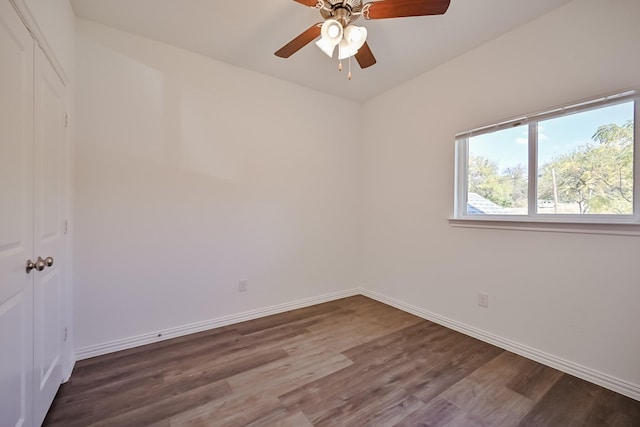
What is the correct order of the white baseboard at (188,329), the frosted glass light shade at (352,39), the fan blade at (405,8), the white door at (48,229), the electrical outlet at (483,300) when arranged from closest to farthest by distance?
the white door at (48,229) → the fan blade at (405,8) → the frosted glass light shade at (352,39) → the white baseboard at (188,329) → the electrical outlet at (483,300)

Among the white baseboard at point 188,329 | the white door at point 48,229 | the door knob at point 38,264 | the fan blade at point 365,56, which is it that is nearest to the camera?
the door knob at point 38,264

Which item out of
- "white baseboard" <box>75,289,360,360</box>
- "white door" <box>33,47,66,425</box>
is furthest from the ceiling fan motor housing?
"white baseboard" <box>75,289,360,360</box>

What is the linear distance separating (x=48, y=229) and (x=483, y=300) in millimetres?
3120

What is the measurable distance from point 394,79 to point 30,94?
114 inches

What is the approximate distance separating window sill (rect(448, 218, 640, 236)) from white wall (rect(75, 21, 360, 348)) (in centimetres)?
159

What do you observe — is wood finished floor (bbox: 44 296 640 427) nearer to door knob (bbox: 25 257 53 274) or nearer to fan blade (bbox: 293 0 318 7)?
door knob (bbox: 25 257 53 274)

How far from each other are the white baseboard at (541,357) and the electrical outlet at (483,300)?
231mm

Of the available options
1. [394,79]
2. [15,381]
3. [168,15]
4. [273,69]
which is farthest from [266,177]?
[15,381]

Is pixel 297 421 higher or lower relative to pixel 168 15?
lower

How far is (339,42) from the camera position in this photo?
1.59 meters

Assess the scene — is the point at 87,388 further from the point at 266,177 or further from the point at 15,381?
the point at 266,177

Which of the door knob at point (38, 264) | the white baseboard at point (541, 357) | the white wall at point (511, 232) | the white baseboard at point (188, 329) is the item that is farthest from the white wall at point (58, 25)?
the white baseboard at point (541, 357)

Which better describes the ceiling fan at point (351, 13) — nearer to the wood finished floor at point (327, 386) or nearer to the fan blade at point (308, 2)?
the fan blade at point (308, 2)

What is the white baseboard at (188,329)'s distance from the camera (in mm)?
2047
